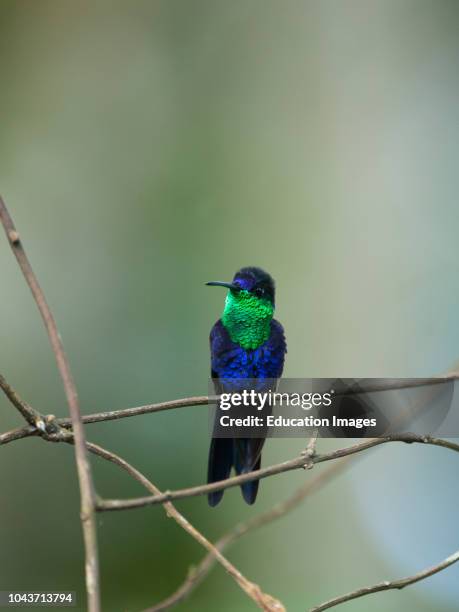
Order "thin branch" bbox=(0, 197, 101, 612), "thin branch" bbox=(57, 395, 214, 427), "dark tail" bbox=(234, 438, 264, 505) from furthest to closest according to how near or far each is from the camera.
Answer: "dark tail" bbox=(234, 438, 264, 505) < "thin branch" bbox=(57, 395, 214, 427) < "thin branch" bbox=(0, 197, 101, 612)

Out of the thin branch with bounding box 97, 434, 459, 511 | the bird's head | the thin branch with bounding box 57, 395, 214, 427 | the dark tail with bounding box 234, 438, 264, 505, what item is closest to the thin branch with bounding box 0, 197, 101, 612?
the thin branch with bounding box 97, 434, 459, 511

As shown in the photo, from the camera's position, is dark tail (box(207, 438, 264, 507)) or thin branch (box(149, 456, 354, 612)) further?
dark tail (box(207, 438, 264, 507))

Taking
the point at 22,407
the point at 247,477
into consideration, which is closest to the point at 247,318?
→ the point at 22,407

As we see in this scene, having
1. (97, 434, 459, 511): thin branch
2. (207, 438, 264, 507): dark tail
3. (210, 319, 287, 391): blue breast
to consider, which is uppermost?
(210, 319, 287, 391): blue breast

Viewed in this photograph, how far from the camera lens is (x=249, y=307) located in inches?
70.7

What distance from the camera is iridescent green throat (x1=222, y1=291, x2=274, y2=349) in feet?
5.88

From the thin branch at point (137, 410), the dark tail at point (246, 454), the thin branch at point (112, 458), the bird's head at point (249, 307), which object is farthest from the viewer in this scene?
the bird's head at point (249, 307)

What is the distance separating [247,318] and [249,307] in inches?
1.4

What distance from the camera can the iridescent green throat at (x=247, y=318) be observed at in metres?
1.79

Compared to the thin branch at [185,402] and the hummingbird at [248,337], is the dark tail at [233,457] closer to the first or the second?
the hummingbird at [248,337]

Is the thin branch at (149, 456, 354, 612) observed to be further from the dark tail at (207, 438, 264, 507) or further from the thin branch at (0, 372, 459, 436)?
the dark tail at (207, 438, 264, 507)

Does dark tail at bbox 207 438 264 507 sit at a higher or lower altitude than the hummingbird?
lower

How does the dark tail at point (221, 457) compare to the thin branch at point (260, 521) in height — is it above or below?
above

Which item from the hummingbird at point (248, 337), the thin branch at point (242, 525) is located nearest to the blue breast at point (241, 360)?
the hummingbird at point (248, 337)
